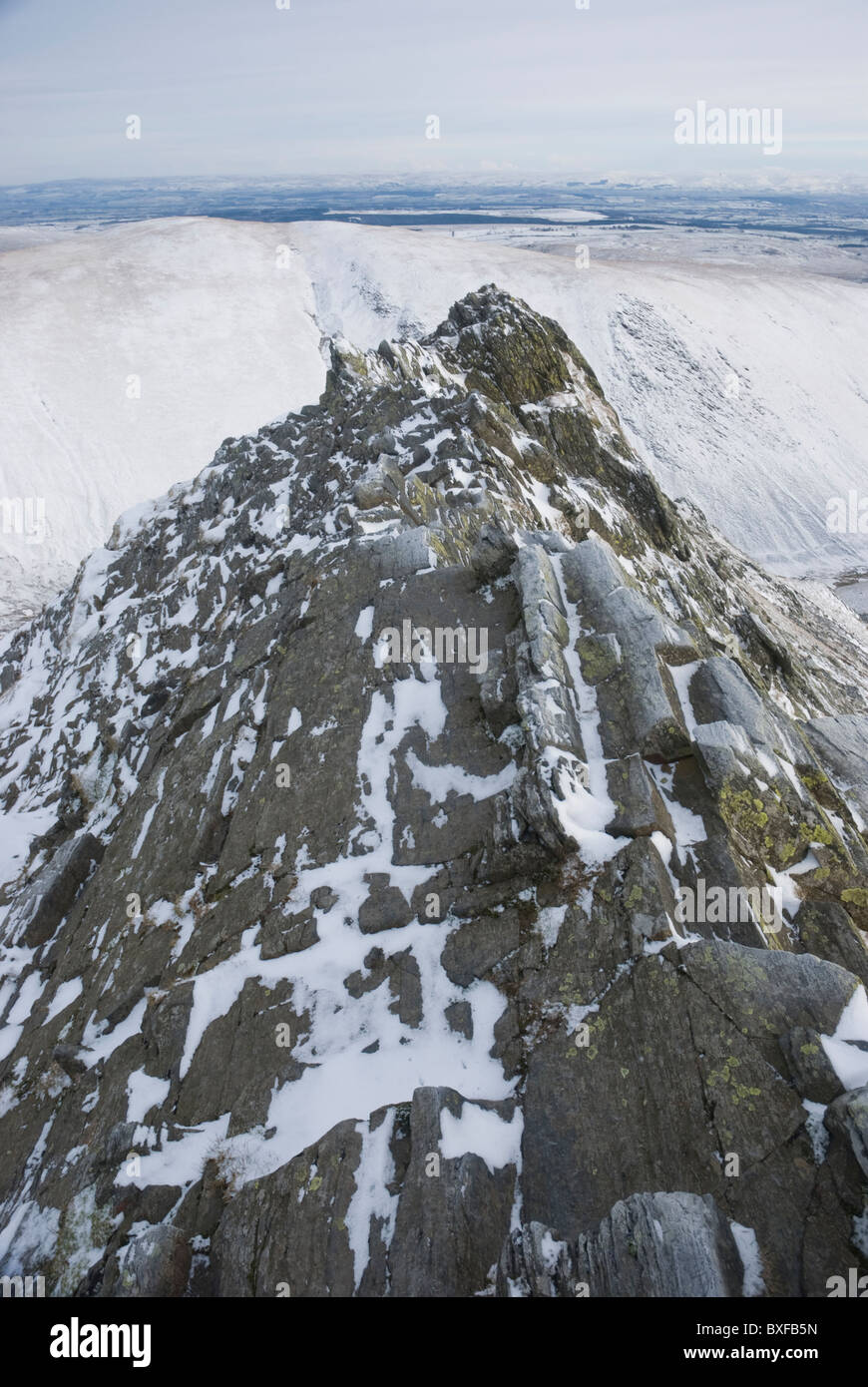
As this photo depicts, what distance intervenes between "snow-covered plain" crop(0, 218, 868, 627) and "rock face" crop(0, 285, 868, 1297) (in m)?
46.4

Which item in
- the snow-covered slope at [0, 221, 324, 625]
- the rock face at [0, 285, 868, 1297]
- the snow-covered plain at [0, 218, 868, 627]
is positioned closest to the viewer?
the rock face at [0, 285, 868, 1297]

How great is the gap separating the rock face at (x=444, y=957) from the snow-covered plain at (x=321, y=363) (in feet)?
152

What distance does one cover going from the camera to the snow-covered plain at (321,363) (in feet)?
230

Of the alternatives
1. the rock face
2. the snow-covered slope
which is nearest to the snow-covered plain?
the snow-covered slope

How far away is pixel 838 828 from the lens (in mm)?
13734

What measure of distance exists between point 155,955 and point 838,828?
14561 millimetres

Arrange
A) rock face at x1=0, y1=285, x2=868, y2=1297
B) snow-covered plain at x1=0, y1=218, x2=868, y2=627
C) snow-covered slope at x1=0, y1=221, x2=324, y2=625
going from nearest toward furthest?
rock face at x1=0, y1=285, x2=868, y2=1297, snow-covered slope at x1=0, y1=221, x2=324, y2=625, snow-covered plain at x1=0, y1=218, x2=868, y2=627

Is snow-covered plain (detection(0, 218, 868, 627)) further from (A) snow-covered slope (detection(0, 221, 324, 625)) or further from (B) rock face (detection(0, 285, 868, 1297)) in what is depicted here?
(B) rock face (detection(0, 285, 868, 1297))

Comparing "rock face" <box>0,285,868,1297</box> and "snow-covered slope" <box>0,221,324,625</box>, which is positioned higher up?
"snow-covered slope" <box>0,221,324,625</box>

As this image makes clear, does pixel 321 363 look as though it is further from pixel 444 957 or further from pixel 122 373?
pixel 444 957

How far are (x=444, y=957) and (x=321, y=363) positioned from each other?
92257 mm

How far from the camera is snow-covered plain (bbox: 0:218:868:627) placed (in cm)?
Answer: 7006

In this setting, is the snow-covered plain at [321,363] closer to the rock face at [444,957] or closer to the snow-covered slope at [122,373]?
the snow-covered slope at [122,373]

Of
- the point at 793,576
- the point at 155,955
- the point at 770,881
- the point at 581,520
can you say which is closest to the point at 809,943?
the point at 770,881
